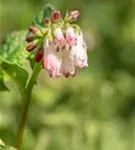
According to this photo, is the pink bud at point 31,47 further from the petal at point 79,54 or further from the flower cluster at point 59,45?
the petal at point 79,54

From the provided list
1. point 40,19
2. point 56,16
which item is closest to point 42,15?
point 40,19

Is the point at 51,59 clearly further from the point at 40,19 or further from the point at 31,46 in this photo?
the point at 40,19

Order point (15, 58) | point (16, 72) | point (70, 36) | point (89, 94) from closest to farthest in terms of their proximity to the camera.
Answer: point (70, 36) → point (16, 72) → point (15, 58) → point (89, 94)

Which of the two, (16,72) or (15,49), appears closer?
(16,72)

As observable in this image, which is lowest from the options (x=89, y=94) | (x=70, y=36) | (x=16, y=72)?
(x=89, y=94)

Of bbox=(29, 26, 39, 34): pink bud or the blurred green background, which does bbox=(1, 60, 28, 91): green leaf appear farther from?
the blurred green background

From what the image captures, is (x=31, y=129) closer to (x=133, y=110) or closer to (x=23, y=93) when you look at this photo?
(x=133, y=110)

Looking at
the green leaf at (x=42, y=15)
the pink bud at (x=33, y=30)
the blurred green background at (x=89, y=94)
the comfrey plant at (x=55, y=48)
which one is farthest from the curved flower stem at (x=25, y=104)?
the blurred green background at (x=89, y=94)
